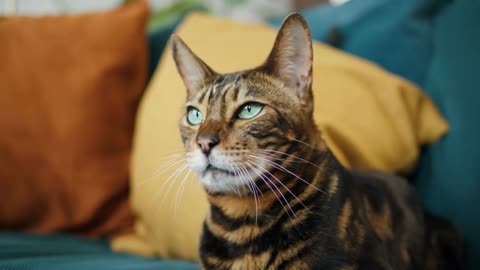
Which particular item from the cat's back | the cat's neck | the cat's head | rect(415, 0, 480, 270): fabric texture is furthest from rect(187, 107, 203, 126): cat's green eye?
rect(415, 0, 480, 270): fabric texture

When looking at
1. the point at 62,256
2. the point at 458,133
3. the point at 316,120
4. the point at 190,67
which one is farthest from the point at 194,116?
the point at 458,133

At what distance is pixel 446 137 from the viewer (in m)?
0.95

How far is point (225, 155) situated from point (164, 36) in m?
0.82

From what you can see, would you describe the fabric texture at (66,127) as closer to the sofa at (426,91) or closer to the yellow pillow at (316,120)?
the sofa at (426,91)

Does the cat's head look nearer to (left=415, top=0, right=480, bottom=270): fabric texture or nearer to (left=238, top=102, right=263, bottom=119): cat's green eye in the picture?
(left=238, top=102, right=263, bottom=119): cat's green eye

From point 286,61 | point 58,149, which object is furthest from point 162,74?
point 286,61

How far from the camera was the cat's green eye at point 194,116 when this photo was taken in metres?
0.66

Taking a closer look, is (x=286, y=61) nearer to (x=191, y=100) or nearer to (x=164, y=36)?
(x=191, y=100)

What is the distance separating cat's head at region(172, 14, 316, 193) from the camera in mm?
590

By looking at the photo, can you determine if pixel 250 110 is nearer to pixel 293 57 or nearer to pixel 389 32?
pixel 293 57

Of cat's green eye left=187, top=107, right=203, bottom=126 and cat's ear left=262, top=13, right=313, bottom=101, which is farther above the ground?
cat's ear left=262, top=13, right=313, bottom=101

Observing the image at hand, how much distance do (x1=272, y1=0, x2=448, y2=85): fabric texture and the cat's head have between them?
20.2 inches

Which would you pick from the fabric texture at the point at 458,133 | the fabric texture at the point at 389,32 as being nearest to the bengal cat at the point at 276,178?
the fabric texture at the point at 458,133

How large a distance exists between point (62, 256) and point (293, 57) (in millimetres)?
571
